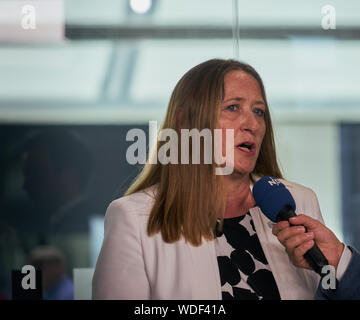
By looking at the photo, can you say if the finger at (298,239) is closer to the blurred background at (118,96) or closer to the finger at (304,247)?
the finger at (304,247)

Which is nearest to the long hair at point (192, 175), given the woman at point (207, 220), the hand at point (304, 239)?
the woman at point (207, 220)

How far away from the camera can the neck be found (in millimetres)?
2002

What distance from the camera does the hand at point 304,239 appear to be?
1.68 m

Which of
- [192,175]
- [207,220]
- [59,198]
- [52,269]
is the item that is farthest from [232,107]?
[52,269]

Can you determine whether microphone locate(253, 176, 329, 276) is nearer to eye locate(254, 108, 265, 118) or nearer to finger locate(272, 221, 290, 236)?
finger locate(272, 221, 290, 236)

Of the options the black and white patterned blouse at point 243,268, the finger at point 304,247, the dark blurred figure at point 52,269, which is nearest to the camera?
the finger at point 304,247

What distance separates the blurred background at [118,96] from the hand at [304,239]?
17 centimetres

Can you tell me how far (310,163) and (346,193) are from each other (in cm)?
17

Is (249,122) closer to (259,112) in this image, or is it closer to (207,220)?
(259,112)

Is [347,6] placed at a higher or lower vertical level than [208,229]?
higher

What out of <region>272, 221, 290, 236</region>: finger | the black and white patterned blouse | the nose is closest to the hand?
<region>272, 221, 290, 236</region>: finger
